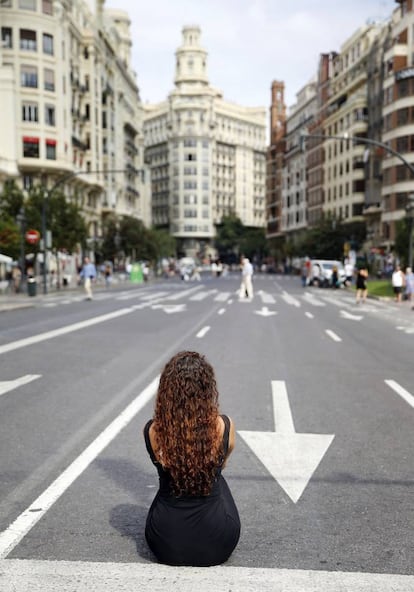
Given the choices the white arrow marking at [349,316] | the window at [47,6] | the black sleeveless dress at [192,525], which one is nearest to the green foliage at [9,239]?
the white arrow marking at [349,316]

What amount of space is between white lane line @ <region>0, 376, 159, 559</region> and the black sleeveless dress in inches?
38.4

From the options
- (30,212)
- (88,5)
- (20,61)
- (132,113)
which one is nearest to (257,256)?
(132,113)

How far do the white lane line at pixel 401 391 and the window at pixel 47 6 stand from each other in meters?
54.8

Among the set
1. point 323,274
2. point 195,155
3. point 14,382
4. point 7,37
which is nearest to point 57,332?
point 14,382

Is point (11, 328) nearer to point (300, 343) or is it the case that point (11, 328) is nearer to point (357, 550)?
point (300, 343)

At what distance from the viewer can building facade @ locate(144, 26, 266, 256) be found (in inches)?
5418

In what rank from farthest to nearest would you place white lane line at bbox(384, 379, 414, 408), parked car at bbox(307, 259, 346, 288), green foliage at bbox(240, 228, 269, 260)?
green foliage at bbox(240, 228, 269, 260) < parked car at bbox(307, 259, 346, 288) < white lane line at bbox(384, 379, 414, 408)

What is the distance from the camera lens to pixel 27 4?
181 ft

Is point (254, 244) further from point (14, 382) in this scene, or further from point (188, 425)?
point (188, 425)

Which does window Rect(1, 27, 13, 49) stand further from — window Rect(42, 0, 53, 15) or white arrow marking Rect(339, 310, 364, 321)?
white arrow marking Rect(339, 310, 364, 321)

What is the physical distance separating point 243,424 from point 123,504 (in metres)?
2.60

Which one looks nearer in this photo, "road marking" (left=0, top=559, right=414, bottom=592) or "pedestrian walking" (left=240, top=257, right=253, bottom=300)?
"road marking" (left=0, top=559, right=414, bottom=592)

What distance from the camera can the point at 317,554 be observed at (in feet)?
13.1

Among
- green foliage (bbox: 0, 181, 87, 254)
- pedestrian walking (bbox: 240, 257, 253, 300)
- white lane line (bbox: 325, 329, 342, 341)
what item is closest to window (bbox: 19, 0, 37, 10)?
green foliage (bbox: 0, 181, 87, 254)
